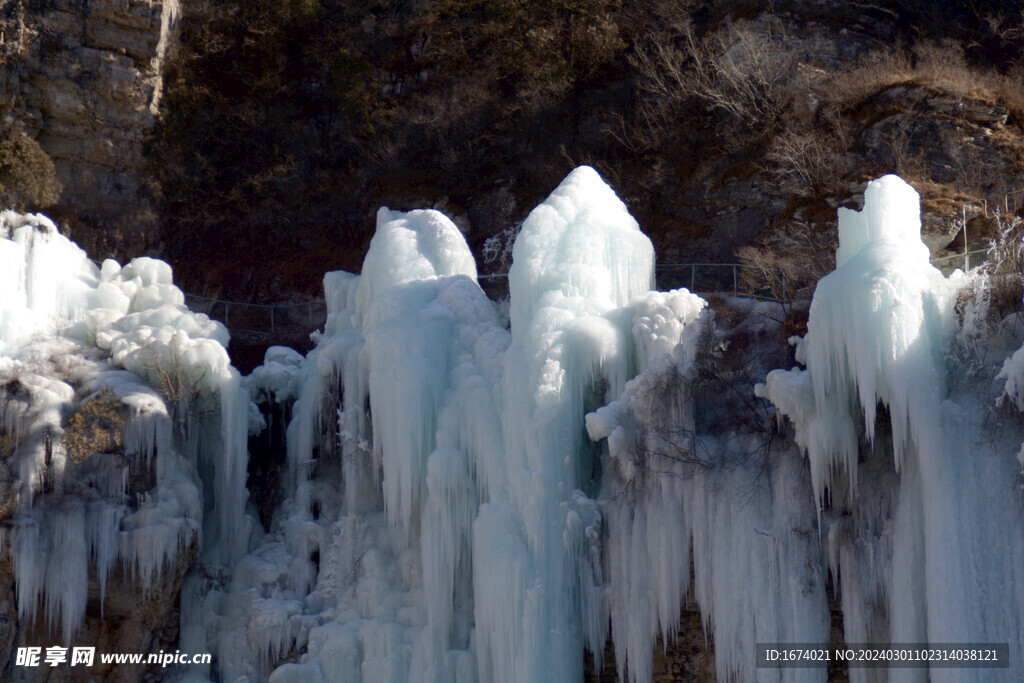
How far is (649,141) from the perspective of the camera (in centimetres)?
2612

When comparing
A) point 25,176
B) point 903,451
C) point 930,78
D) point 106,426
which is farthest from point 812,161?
point 25,176

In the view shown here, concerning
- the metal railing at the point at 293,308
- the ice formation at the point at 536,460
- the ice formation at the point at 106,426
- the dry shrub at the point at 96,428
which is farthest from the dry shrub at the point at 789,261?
the dry shrub at the point at 96,428

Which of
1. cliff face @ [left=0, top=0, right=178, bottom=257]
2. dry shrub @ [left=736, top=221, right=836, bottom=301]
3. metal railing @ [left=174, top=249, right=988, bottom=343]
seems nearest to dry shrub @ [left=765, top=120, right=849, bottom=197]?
dry shrub @ [left=736, top=221, right=836, bottom=301]

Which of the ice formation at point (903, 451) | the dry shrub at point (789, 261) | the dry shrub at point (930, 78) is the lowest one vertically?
the ice formation at point (903, 451)

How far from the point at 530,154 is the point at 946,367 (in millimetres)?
14278

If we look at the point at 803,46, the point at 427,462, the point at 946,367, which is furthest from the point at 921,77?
the point at 427,462

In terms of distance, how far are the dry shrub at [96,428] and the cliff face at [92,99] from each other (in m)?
8.82

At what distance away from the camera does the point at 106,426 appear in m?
18.6

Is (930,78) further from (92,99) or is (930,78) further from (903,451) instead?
(92,99)

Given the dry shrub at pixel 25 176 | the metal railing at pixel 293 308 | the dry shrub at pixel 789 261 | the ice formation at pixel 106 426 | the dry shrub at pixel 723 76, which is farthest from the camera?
the dry shrub at pixel 723 76

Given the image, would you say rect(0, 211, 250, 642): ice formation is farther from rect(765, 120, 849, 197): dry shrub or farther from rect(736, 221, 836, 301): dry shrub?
rect(765, 120, 849, 197): dry shrub

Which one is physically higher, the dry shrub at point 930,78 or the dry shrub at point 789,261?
the dry shrub at point 930,78

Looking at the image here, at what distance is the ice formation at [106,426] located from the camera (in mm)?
17844

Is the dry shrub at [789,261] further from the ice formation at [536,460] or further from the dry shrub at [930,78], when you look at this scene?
the dry shrub at [930,78]
